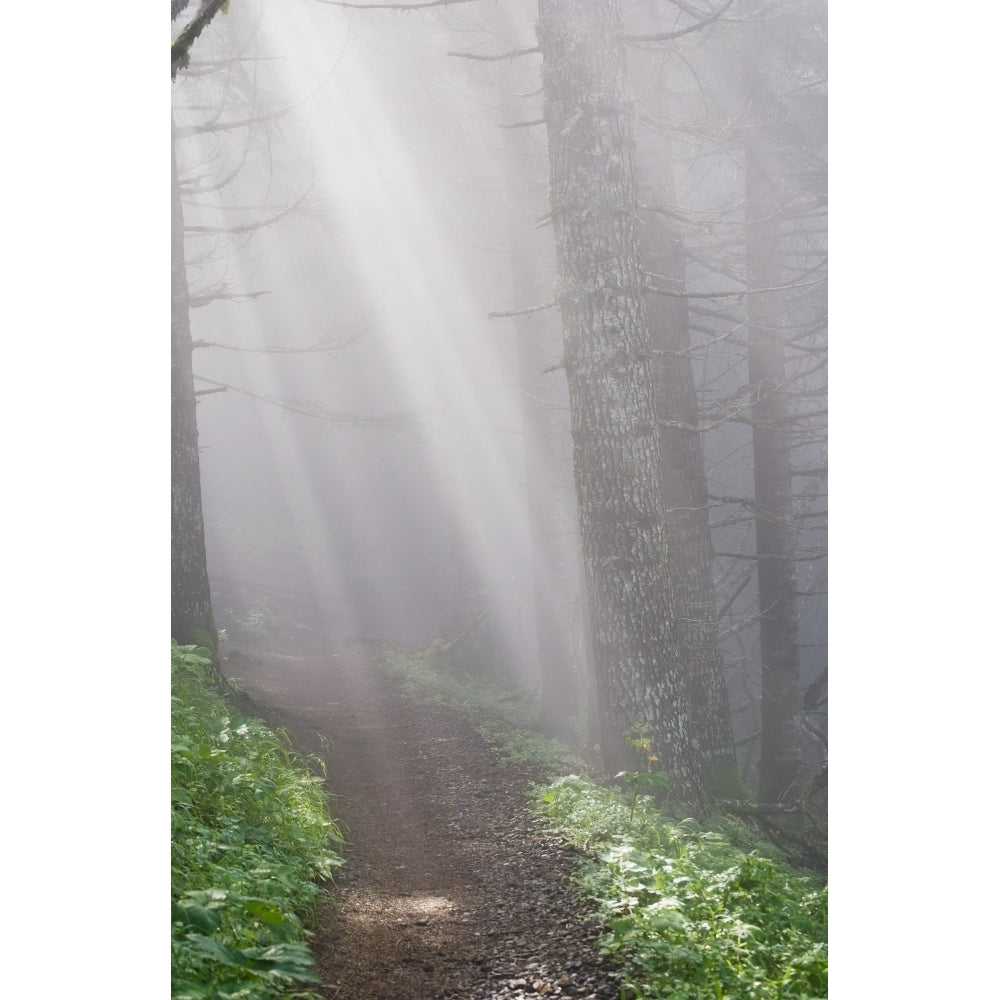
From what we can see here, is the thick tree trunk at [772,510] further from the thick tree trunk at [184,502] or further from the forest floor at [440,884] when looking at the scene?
the thick tree trunk at [184,502]

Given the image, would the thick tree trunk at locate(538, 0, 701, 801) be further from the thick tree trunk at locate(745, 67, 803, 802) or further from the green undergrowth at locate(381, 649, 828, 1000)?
the thick tree trunk at locate(745, 67, 803, 802)

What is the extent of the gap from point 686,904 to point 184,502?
18.5ft

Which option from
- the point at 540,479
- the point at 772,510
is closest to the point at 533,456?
the point at 540,479

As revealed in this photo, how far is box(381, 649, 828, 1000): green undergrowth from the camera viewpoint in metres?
2.84

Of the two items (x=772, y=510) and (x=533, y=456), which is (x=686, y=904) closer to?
(x=772, y=510)

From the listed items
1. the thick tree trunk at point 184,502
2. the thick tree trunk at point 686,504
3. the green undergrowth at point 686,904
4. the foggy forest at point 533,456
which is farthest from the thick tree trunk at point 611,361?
the thick tree trunk at point 184,502

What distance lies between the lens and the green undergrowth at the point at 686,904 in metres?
2.84

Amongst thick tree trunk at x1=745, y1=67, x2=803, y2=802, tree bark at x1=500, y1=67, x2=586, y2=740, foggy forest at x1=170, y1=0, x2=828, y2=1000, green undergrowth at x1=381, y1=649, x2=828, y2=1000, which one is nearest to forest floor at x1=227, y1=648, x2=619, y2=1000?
foggy forest at x1=170, y1=0, x2=828, y2=1000

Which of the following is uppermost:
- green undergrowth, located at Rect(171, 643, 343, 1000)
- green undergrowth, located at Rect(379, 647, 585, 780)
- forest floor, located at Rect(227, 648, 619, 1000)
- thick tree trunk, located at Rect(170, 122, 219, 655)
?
thick tree trunk, located at Rect(170, 122, 219, 655)

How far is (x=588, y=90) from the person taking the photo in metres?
5.90

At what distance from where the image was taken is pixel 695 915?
326 centimetres

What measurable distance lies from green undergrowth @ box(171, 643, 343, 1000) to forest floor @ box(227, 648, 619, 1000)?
23 cm
